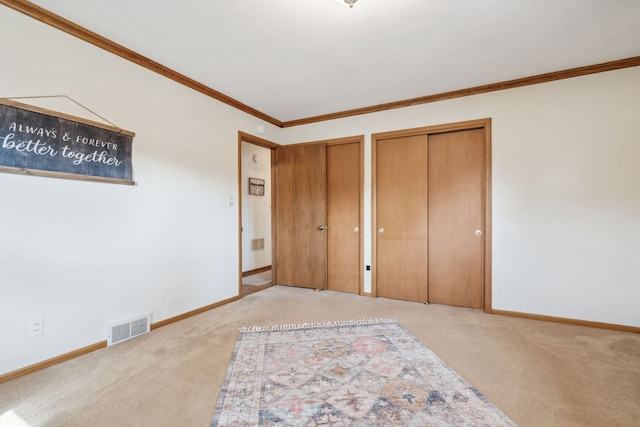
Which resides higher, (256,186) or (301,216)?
(256,186)

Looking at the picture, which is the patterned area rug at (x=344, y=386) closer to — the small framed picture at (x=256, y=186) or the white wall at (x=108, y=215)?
the white wall at (x=108, y=215)

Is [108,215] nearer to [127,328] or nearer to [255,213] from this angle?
[127,328]

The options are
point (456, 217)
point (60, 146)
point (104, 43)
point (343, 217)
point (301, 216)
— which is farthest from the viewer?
point (301, 216)

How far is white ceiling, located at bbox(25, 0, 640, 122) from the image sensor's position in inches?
79.0

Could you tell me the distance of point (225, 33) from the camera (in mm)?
2281

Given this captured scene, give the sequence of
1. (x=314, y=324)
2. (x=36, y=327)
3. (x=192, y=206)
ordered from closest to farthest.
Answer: (x=36, y=327) → (x=314, y=324) → (x=192, y=206)

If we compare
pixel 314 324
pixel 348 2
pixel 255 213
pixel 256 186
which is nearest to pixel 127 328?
pixel 314 324

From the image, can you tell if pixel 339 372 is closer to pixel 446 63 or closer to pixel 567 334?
pixel 567 334

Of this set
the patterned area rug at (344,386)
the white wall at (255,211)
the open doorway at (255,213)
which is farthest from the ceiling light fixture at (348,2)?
the white wall at (255,211)

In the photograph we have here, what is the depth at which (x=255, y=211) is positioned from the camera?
551cm

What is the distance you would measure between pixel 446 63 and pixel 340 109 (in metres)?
1.55

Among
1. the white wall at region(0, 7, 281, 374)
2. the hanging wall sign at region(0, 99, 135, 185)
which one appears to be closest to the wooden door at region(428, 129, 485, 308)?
the white wall at region(0, 7, 281, 374)

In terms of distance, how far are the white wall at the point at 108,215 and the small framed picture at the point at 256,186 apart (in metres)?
1.87

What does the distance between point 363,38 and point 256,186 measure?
3.69 m
